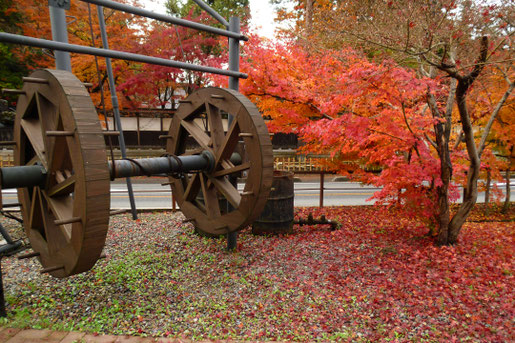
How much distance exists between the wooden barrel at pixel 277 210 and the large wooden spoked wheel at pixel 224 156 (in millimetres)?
1472

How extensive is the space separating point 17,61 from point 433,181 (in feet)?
42.6

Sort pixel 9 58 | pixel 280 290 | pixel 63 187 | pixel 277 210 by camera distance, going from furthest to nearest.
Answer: pixel 9 58 → pixel 277 210 → pixel 280 290 → pixel 63 187

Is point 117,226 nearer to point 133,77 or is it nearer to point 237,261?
point 237,261

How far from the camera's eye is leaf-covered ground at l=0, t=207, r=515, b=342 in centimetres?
329

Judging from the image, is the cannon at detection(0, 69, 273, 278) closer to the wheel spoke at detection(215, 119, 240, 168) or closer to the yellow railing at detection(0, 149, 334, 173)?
the wheel spoke at detection(215, 119, 240, 168)

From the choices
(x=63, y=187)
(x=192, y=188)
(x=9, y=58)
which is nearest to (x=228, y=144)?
(x=192, y=188)

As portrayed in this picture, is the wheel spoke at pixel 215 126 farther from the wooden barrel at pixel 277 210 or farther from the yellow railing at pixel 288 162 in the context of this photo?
the yellow railing at pixel 288 162

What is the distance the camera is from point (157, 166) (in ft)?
12.3

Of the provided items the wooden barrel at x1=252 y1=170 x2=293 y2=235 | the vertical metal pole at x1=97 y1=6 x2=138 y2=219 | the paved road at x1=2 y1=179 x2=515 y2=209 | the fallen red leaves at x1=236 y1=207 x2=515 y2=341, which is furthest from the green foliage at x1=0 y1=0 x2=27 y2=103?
the fallen red leaves at x1=236 y1=207 x2=515 y2=341

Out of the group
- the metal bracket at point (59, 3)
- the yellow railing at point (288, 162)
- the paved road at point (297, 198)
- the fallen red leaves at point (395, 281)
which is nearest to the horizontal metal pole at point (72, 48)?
the metal bracket at point (59, 3)

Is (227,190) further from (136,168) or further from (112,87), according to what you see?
(112,87)

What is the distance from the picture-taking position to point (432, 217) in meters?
6.04

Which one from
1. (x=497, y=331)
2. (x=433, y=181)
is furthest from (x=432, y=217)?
(x=497, y=331)

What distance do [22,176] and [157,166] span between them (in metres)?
1.33
